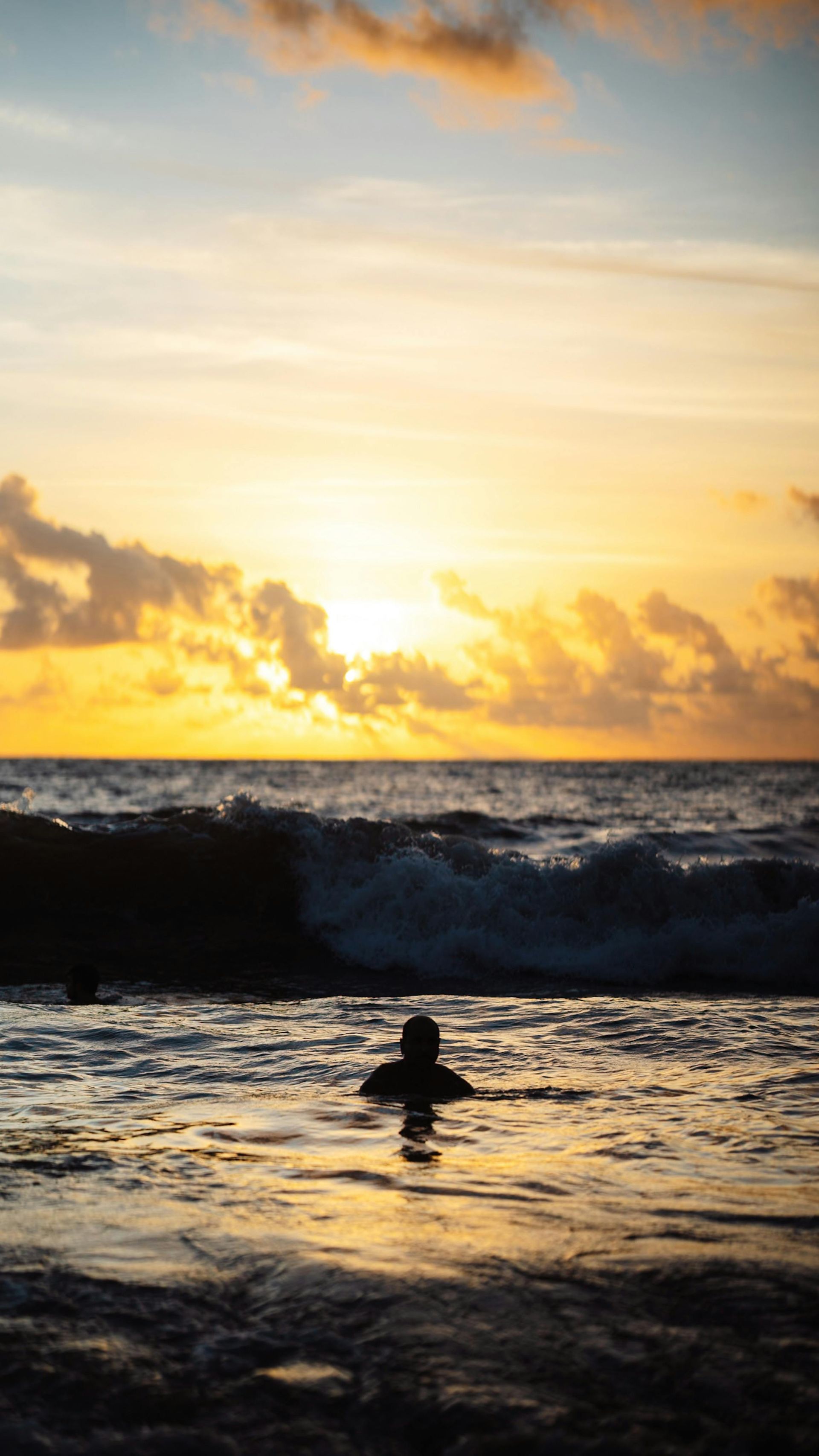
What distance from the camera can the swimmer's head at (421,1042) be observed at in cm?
827

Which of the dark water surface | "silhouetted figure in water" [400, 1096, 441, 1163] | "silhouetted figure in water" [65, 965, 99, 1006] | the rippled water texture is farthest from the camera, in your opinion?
"silhouetted figure in water" [65, 965, 99, 1006]

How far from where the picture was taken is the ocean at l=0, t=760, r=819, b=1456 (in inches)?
157

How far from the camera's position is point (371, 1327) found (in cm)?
448

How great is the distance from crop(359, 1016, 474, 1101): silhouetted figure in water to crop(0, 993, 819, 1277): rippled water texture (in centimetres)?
18

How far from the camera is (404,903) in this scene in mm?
17156

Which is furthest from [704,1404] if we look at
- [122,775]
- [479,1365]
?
[122,775]

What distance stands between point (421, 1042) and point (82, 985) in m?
5.58

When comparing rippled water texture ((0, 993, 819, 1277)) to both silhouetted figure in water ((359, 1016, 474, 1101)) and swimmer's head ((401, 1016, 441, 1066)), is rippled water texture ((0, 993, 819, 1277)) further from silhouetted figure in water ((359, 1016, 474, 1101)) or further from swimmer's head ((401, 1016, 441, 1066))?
swimmer's head ((401, 1016, 441, 1066))

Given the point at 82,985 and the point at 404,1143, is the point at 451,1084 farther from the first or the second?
the point at 82,985

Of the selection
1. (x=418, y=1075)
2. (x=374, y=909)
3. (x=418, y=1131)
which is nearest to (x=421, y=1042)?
(x=418, y=1075)

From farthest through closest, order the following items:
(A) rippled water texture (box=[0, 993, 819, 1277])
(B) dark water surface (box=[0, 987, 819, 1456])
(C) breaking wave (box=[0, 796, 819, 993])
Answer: (C) breaking wave (box=[0, 796, 819, 993]) → (A) rippled water texture (box=[0, 993, 819, 1277]) → (B) dark water surface (box=[0, 987, 819, 1456])

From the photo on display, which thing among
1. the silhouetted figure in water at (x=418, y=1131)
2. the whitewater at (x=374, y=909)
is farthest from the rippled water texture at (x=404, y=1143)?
the whitewater at (x=374, y=909)

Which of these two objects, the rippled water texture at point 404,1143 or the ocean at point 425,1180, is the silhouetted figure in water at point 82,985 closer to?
the ocean at point 425,1180

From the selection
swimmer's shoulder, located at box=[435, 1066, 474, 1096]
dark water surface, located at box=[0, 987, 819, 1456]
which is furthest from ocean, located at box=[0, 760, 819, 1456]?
swimmer's shoulder, located at box=[435, 1066, 474, 1096]
